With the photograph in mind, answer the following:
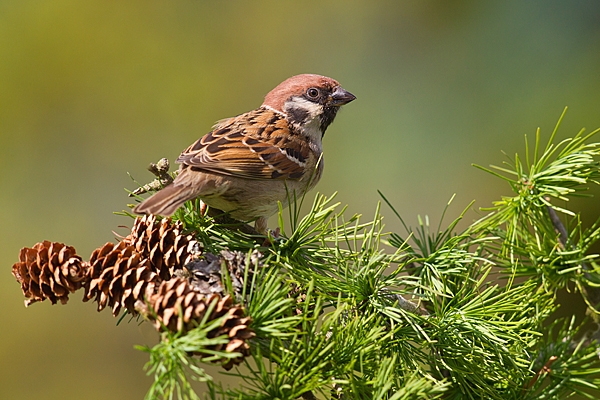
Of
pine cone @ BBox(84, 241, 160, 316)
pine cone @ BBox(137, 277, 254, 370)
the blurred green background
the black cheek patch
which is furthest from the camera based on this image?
the blurred green background

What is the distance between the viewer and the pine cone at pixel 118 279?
104 centimetres

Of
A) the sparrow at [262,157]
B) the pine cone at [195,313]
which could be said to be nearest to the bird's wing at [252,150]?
the sparrow at [262,157]

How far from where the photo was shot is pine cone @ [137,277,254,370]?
90cm

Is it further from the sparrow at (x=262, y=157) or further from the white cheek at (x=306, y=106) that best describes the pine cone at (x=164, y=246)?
the white cheek at (x=306, y=106)

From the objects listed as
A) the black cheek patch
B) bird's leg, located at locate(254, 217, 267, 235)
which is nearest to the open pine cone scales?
bird's leg, located at locate(254, 217, 267, 235)

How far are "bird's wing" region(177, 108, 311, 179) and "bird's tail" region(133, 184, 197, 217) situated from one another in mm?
254

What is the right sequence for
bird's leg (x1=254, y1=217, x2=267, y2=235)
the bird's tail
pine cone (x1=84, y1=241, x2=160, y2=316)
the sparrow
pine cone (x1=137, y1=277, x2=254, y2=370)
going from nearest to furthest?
pine cone (x1=137, y1=277, x2=254, y2=370) → pine cone (x1=84, y1=241, x2=160, y2=316) → the bird's tail → the sparrow → bird's leg (x1=254, y1=217, x2=267, y2=235)

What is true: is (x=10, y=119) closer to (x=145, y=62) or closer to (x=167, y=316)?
(x=145, y=62)

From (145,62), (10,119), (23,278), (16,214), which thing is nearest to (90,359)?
(16,214)

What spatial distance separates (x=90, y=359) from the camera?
3.39 m

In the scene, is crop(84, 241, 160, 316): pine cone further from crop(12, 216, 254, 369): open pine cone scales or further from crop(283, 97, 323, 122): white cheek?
crop(283, 97, 323, 122): white cheek

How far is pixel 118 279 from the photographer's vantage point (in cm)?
105

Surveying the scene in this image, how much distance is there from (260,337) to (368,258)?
0.35 metres

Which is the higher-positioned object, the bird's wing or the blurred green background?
the blurred green background
